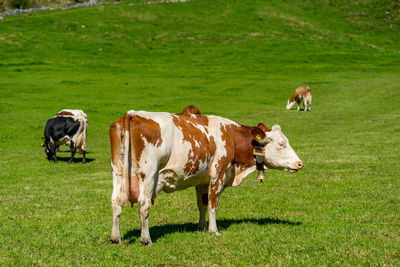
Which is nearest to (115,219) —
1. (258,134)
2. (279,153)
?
(258,134)

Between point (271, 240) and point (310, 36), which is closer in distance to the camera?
point (271, 240)

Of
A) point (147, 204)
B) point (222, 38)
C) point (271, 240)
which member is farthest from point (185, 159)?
point (222, 38)

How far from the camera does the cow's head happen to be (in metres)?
9.51

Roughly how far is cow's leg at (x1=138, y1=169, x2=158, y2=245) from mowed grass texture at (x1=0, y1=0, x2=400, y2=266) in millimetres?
338

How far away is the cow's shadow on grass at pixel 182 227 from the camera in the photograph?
29.0ft

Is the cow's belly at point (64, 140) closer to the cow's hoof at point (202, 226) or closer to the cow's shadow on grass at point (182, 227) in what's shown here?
the cow's shadow on grass at point (182, 227)

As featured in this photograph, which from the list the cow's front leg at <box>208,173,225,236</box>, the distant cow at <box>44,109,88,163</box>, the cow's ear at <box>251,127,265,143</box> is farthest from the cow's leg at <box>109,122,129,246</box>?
the distant cow at <box>44,109,88,163</box>

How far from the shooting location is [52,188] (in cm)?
1491

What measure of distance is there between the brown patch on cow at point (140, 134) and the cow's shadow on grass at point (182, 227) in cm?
166

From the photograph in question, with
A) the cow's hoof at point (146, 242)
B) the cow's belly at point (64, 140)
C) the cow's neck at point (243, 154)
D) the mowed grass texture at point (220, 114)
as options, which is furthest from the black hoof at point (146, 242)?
the cow's belly at point (64, 140)

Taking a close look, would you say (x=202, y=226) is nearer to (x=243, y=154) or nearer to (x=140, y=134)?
(x=243, y=154)

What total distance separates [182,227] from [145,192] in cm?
206

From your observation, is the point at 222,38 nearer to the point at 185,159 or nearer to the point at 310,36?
the point at 310,36

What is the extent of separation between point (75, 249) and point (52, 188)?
745 centimetres
